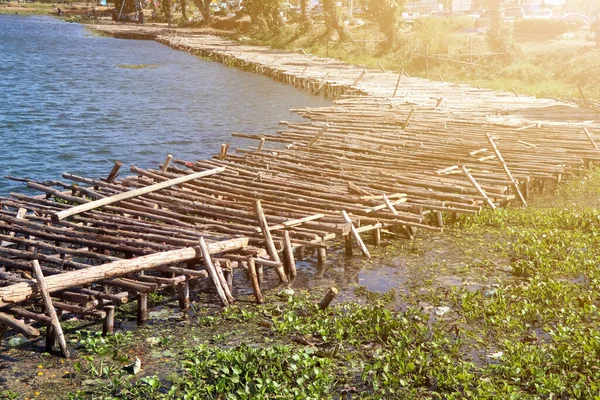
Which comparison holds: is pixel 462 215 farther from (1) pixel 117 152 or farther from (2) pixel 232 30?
(2) pixel 232 30

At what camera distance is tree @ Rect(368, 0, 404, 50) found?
4741cm

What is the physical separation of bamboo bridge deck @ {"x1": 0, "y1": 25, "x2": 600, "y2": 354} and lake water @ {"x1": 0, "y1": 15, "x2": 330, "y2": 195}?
7.13 meters

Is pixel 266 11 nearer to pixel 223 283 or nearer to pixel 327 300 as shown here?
pixel 223 283

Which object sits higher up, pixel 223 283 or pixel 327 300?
pixel 223 283

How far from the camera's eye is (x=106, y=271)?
1045 cm

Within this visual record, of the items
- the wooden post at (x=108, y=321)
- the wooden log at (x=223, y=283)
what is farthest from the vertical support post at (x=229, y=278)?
the wooden post at (x=108, y=321)

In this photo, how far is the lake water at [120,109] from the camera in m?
27.0

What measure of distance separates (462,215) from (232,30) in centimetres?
6712

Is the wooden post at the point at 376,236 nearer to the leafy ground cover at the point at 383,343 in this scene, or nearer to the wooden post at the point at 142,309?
the leafy ground cover at the point at 383,343

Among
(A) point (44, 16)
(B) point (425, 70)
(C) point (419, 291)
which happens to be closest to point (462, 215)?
(C) point (419, 291)

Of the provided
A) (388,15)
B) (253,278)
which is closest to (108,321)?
(253,278)

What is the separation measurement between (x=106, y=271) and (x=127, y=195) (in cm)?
404

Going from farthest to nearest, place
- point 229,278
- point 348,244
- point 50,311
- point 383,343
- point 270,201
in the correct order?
point 270,201, point 348,244, point 229,278, point 383,343, point 50,311

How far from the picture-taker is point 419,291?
12.2m
